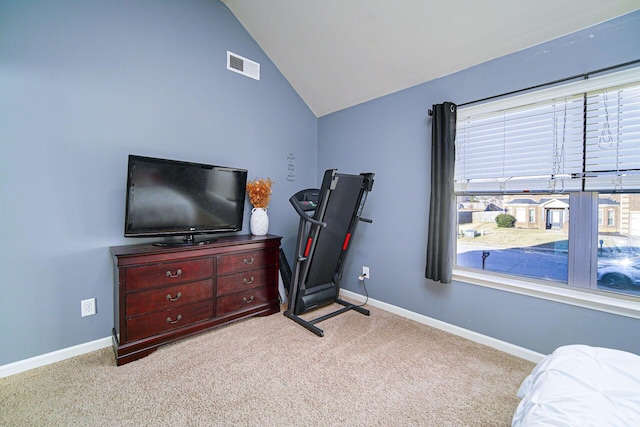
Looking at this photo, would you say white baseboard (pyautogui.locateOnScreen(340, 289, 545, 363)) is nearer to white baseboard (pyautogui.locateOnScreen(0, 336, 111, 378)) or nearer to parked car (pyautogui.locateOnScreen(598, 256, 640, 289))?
parked car (pyautogui.locateOnScreen(598, 256, 640, 289))

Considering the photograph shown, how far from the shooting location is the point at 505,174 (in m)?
2.20

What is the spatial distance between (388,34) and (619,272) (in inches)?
99.6

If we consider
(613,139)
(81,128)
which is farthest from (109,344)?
(613,139)

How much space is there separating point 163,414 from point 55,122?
2103mm

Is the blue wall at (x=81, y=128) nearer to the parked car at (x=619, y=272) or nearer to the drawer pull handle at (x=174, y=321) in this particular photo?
the drawer pull handle at (x=174, y=321)

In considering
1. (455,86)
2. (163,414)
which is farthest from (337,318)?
(455,86)

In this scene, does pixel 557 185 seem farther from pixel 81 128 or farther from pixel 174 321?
pixel 81 128

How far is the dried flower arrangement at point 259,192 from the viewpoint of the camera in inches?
113

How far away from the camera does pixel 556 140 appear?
196cm

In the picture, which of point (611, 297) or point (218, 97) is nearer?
point (611, 297)

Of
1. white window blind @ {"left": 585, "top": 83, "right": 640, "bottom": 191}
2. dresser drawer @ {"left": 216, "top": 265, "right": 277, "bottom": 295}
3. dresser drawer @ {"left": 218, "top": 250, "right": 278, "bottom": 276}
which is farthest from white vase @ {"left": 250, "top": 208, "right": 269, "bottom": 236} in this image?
white window blind @ {"left": 585, "top": 83, "right": 640, "bottom": 191}

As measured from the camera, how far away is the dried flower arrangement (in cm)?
286

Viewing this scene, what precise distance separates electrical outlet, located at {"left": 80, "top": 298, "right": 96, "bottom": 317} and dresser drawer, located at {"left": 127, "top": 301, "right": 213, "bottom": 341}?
447 millimetres

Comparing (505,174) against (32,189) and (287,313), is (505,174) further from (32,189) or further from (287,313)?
(32,189)
